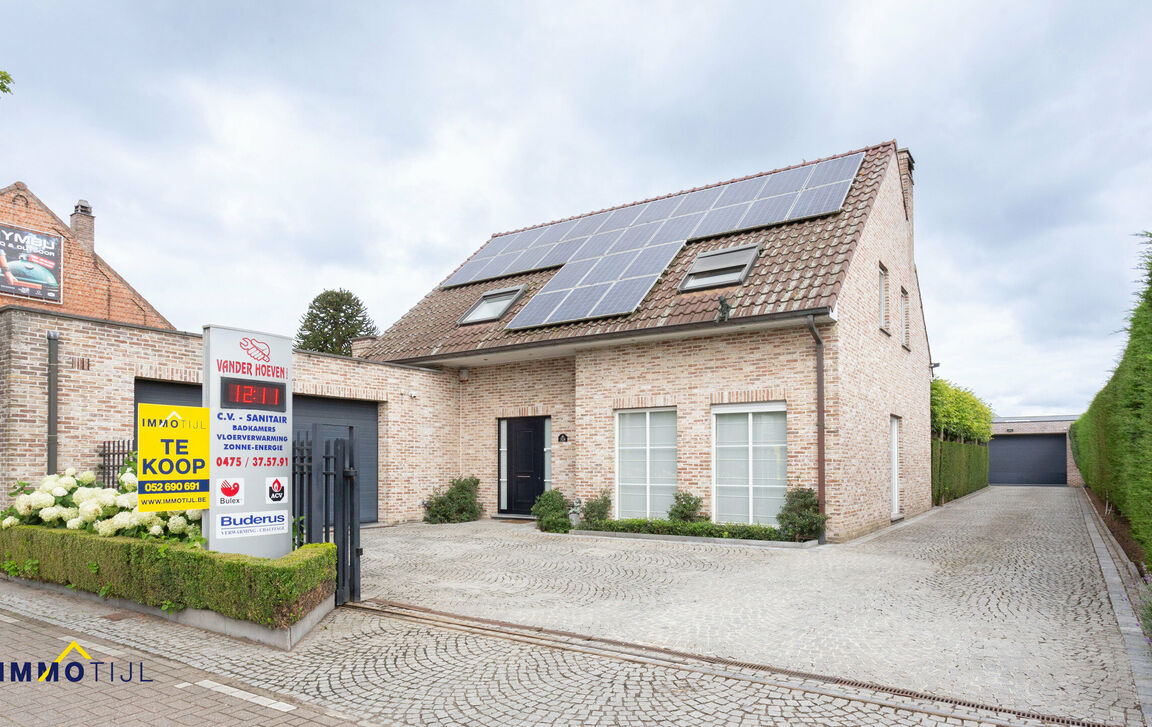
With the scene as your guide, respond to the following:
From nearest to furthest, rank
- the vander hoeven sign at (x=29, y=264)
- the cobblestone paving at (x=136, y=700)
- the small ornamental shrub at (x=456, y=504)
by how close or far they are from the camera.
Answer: the cobblestone paving at (x=136, y=700)
the small ornamental shrub at (x=456, y=504)
the vander hoeven sign at (x=29, y=264)

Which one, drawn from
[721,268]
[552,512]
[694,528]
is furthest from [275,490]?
[721,268]

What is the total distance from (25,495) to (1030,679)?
1031cm

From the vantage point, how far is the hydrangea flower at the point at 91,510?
773cm

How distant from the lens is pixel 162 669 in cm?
540

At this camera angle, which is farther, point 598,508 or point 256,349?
point 598,508

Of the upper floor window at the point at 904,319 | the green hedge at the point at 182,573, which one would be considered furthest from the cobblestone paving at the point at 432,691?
the upper floor window at the point at 904,319

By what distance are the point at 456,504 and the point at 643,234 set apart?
7.38 meters

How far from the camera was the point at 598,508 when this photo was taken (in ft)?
45.0

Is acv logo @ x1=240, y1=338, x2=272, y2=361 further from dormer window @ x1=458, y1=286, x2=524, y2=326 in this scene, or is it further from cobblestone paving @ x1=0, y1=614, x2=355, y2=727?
dormer window @ x1=458, y1=286, x2=524, y2=326

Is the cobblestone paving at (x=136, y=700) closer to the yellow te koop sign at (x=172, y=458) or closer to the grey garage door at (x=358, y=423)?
the yellow te koop sign at (x=172, y=458)

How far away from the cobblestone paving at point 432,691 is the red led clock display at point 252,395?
2.12 metres

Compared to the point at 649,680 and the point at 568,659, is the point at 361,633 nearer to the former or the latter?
the point at 568,659

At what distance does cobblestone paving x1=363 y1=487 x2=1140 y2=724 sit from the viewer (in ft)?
17.0

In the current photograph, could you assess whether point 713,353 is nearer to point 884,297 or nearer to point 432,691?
point 884,297
